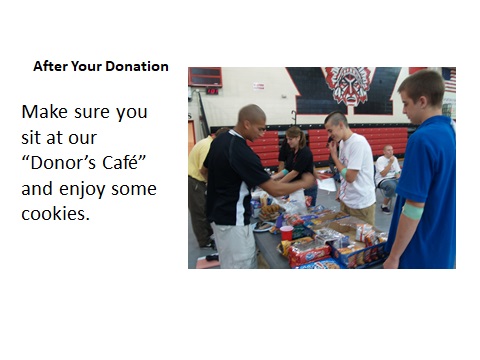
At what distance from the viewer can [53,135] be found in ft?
4.78

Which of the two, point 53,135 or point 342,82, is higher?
point 342,82

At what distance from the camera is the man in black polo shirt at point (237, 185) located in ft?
5.03

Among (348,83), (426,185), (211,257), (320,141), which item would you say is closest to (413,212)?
(426,185)

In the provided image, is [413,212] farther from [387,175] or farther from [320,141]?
[320,141]

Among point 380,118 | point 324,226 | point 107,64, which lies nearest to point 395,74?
point 380,118

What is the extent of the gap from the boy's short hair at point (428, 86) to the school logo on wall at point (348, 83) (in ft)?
21.7

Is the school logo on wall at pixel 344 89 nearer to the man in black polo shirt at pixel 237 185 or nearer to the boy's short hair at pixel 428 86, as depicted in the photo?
the man in black polo shirt at pixel 237 185

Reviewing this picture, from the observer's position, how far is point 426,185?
1052mm

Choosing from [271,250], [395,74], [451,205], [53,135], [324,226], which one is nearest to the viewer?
[451,205]

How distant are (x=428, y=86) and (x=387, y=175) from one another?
3.42m

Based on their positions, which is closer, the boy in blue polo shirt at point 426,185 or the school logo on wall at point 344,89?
the boy in blue polo shirt at point 426,185

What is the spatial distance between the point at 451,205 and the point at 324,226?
726 millimetres

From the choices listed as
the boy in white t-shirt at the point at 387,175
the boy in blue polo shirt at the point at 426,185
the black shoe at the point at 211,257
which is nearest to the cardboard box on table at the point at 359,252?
the boy in blue polo shirt at the point at 426,185

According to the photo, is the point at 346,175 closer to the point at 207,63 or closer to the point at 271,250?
the point at 271,250
